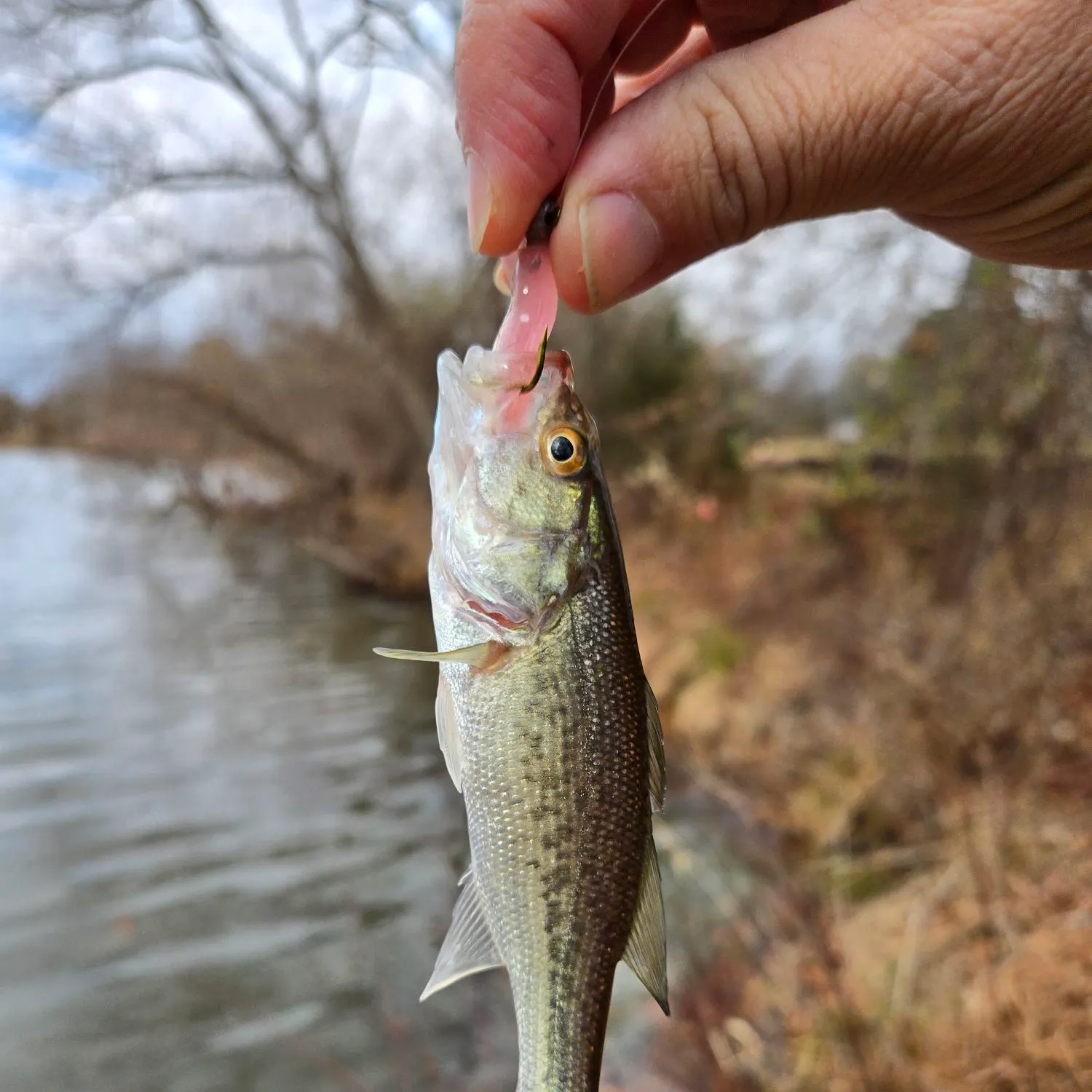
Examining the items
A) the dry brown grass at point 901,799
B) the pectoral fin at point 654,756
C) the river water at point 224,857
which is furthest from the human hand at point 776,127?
the river water at point 224,857

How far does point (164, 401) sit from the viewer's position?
46.9 feet

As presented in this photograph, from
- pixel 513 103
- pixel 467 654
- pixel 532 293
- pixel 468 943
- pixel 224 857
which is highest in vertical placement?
pixel 513 103

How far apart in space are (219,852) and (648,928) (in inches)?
283

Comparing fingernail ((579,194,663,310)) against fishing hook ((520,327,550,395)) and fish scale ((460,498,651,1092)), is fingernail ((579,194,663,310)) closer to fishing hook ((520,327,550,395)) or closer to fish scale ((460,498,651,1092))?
fishing hook ((520,327,550,395))

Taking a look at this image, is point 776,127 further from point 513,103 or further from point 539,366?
point 539,366

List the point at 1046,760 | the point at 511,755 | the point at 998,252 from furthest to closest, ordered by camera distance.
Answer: the point at 1046,760 < the point at 998,252 < the point at 511,755

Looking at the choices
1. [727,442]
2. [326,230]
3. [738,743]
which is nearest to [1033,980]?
[738,743]

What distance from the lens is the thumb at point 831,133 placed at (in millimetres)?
1490

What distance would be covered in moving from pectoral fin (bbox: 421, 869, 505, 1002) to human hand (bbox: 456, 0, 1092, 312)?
1.40 m

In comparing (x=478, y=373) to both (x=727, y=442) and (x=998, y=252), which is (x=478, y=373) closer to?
(x=998, y=252)

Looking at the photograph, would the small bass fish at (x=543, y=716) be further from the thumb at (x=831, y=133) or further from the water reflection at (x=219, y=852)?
the water reflection at (x=219, y=852)

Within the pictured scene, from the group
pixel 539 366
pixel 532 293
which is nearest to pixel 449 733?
pixel 539 366

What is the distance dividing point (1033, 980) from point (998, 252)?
404cm

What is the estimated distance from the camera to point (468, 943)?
1709 mm
